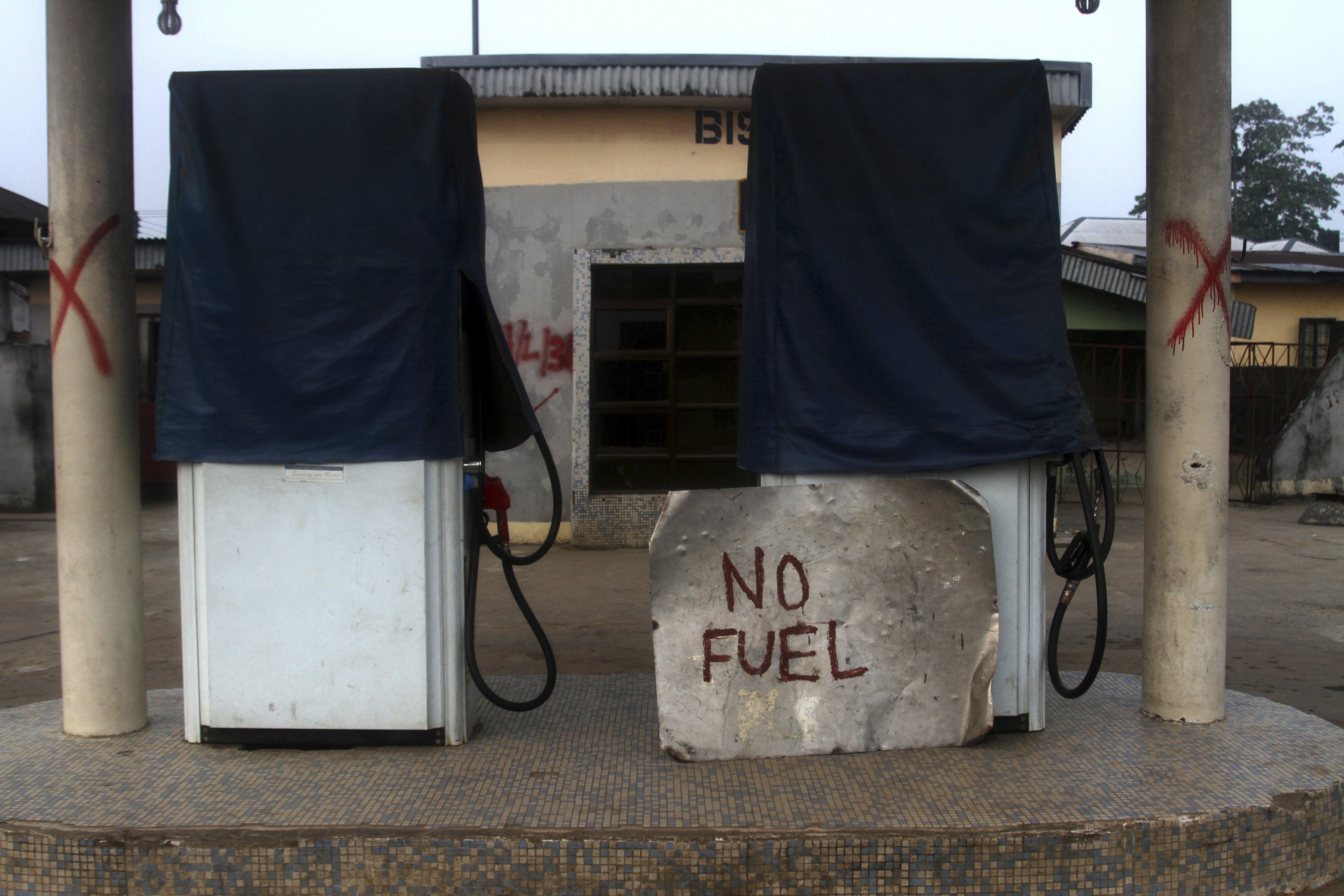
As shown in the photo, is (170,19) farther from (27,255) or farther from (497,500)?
(27,255)

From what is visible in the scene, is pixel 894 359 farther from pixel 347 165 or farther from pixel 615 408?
pixel 615 408

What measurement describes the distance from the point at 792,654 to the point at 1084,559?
1112mm

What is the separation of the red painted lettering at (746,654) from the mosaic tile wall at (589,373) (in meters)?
5.78

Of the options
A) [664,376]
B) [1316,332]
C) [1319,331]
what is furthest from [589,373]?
[1319,331]

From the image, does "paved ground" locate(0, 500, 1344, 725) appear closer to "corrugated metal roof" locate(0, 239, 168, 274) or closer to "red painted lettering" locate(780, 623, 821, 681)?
"red painted lettering" locate(780, 623, 821, 681)

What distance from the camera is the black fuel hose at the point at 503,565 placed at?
3264 mm

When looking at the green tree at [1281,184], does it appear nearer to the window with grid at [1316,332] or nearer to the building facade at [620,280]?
the window with grid at [1316,332]

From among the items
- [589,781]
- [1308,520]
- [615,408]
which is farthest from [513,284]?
[1308,520]

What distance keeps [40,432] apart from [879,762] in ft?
39.3

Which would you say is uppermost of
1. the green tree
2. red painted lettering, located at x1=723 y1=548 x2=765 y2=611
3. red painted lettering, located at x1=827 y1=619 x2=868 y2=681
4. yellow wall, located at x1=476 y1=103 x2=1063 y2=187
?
the green tree

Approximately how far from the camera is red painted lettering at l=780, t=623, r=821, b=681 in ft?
10.3

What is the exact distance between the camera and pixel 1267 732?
11.0 ft

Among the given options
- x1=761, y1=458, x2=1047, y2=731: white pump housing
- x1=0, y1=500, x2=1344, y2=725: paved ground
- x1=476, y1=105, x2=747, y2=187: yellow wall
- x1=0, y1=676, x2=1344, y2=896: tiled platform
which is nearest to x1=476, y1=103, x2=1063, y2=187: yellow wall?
x1=476, y1=105, x2=747, y2=187: yellow wall

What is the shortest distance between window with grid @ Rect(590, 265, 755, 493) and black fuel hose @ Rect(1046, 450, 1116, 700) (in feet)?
18.6
